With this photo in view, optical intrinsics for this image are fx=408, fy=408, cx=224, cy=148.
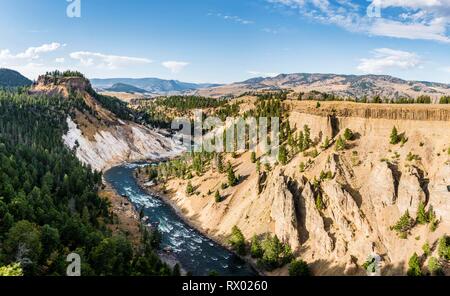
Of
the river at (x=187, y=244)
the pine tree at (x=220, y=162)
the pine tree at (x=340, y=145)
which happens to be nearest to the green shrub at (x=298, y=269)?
the river at (x=187, y=244)

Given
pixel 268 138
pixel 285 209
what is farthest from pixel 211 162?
pixel 285 209

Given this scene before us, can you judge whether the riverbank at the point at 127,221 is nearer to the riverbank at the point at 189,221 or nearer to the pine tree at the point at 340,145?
the riverbank at the point at 189,221

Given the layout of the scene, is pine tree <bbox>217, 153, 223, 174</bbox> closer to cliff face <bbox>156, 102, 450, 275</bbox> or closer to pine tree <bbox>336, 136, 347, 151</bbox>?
cliff face <bbox>156, 102, 450, 275</bbox>

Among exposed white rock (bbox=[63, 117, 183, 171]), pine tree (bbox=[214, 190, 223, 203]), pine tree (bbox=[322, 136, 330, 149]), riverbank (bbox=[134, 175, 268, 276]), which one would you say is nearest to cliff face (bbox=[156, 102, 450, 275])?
pine tree (bbox=[322, 136, 330, 149])

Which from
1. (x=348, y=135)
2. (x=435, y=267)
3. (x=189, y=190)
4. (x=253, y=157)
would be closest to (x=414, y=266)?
(x=435, y=267)

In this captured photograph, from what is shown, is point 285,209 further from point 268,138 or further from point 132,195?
point 132,195

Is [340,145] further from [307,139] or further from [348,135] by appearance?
[307,139]
